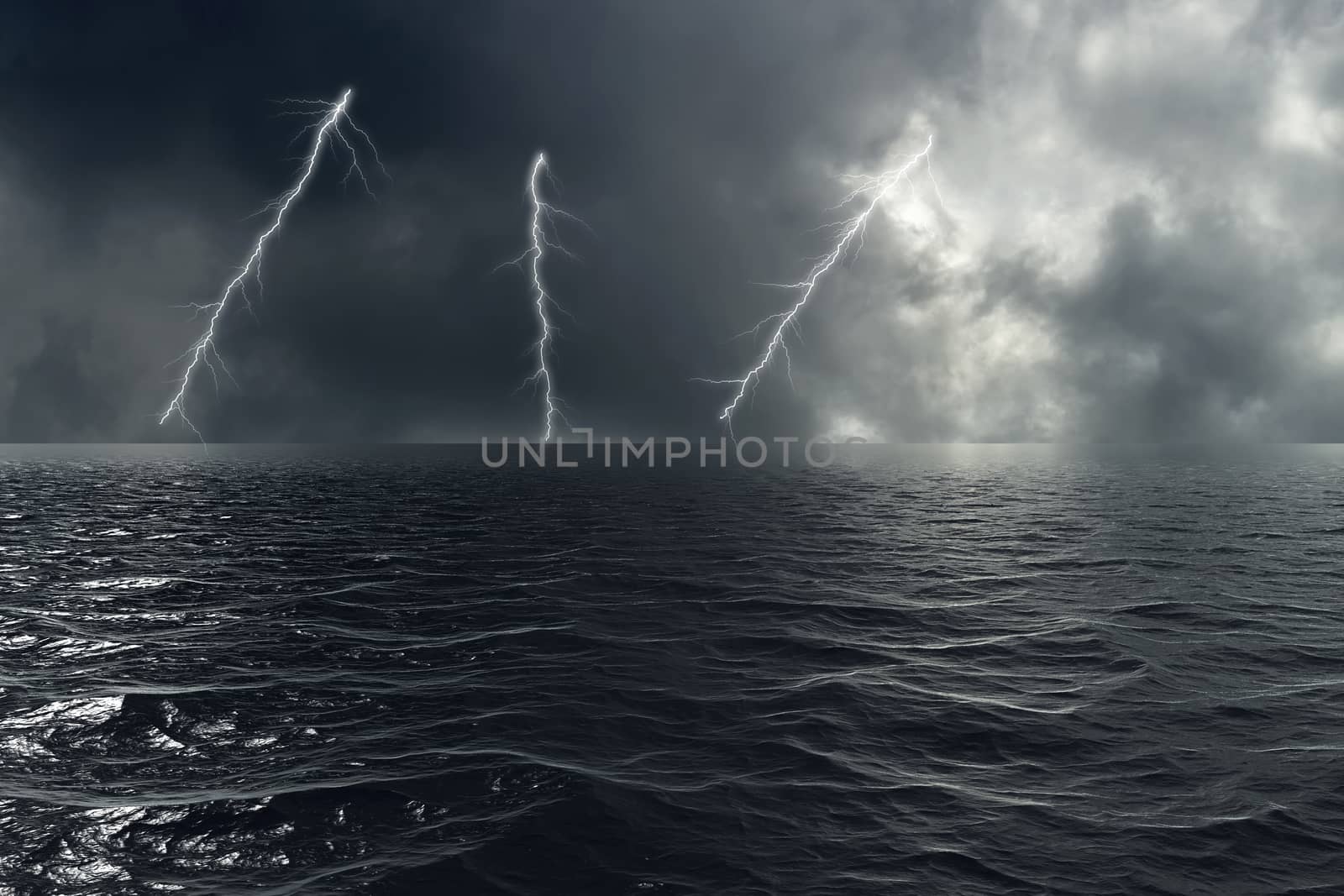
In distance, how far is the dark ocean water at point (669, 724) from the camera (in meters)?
7.28

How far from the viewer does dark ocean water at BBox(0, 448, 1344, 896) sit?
7.28 meters

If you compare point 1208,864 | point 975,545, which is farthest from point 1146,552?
point 1208,864

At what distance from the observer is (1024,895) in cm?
666

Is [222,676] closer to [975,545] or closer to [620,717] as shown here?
[620,717]

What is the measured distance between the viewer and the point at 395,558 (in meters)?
27.5

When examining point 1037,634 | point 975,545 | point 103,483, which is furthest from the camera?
point 103,483

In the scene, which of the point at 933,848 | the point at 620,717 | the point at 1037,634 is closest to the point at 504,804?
the point at 620,717

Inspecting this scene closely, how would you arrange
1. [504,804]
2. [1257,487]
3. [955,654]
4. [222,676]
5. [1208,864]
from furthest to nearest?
[1257,487] → [955,654] → [222,676] → [504,804] → [1208,864]

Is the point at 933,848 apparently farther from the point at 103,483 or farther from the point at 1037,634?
the point at 103,483

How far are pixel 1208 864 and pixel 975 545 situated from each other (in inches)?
986

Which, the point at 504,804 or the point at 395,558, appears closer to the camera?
the point at 504,804

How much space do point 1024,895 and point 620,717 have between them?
6.45 meters

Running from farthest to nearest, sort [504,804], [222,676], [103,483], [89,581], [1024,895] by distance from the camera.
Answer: [103,483] → [89,581] → [222,676] → [504,804] → [1024,895]

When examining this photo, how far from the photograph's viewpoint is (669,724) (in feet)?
37.0
